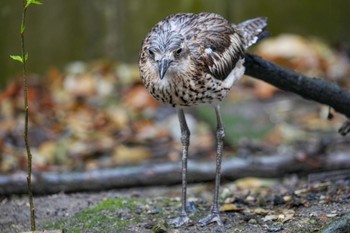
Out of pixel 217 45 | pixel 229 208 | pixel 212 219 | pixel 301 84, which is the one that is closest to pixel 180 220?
pixel 212 219

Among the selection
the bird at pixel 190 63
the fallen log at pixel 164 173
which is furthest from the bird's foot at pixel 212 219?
the fallen log at pixel 164 173

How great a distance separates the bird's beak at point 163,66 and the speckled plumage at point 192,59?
0.05 meters

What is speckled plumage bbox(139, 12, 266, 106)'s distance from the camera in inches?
161

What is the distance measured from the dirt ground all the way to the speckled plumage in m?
0.79

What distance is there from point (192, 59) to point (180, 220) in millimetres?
1026

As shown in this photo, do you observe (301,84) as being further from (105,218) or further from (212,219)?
Result: (105,218)

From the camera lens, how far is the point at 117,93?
8.84 metres

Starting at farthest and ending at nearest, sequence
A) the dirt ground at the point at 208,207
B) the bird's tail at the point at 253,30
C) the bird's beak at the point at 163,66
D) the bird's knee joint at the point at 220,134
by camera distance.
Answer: the bird's tail at the point at 253,30 → the bird's knee joint at the point at 220,134 → the dirt ground at the point at 208,207 → the bird's beak at the point at 163,66

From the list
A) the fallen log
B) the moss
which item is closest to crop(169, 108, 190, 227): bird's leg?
the moss

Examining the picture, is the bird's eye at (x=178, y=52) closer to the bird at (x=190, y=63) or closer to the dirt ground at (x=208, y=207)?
the bird at (x=190, y=63)

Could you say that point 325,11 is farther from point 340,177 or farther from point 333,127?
point 340,177

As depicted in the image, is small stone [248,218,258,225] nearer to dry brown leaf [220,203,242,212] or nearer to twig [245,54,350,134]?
dry brown leaf [220,203,242,212]

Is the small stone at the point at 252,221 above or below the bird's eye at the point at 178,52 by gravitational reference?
below

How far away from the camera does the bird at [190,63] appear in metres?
4.09
